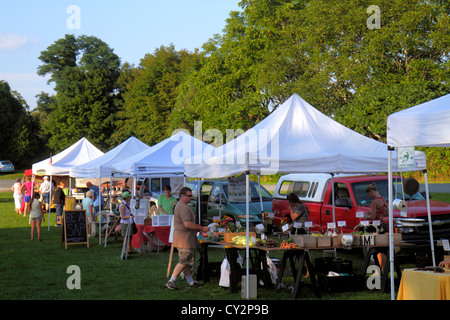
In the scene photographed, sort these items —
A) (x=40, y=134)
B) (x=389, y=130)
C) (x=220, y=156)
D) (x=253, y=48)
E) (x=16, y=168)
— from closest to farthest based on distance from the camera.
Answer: (x=389, y=130) → (x=220, y=156) → (x=253, y=48) → (x=16, y=168) → (x=40, y=134)

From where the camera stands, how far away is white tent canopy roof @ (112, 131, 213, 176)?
15.8 m

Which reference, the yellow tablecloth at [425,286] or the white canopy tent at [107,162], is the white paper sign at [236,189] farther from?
the yellow tablecloth at [425,286]

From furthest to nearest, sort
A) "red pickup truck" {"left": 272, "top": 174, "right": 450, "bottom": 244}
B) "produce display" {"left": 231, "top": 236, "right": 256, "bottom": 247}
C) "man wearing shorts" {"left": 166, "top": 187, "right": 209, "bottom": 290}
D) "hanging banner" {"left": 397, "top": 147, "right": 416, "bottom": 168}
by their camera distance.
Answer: "red pickup truck" {"left": 272, "top": 174, "right": 450, "bottom": 244}
"man wearing shorts" {"left": 166, "top": 187, "right": 209, "bottom": 290}
"produce display" {"left": 231, "top": 236, "right": 256, "bottom": 247}
"hanging banner" {"left": 397, "top": 147, "right": 416, "bottom": 168}

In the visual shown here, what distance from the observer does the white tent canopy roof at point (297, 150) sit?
9609 millimetres

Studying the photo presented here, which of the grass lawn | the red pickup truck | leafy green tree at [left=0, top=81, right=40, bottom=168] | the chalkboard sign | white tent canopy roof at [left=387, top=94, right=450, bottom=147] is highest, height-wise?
leafy green tree at [left=0, top=81, right=40, bottom=168]

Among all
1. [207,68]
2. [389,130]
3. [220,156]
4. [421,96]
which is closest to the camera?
[389,130]

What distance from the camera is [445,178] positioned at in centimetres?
3828

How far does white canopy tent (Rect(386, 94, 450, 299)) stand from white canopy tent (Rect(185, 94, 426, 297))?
2.18 metres

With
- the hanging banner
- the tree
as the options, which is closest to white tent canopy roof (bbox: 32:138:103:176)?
the hanging banner

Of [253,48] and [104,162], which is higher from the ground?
[253,48]

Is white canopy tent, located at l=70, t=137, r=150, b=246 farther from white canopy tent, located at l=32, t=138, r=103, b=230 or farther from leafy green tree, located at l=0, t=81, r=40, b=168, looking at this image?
leafy green tree, located at l=0, t=81, r=40, b=168
